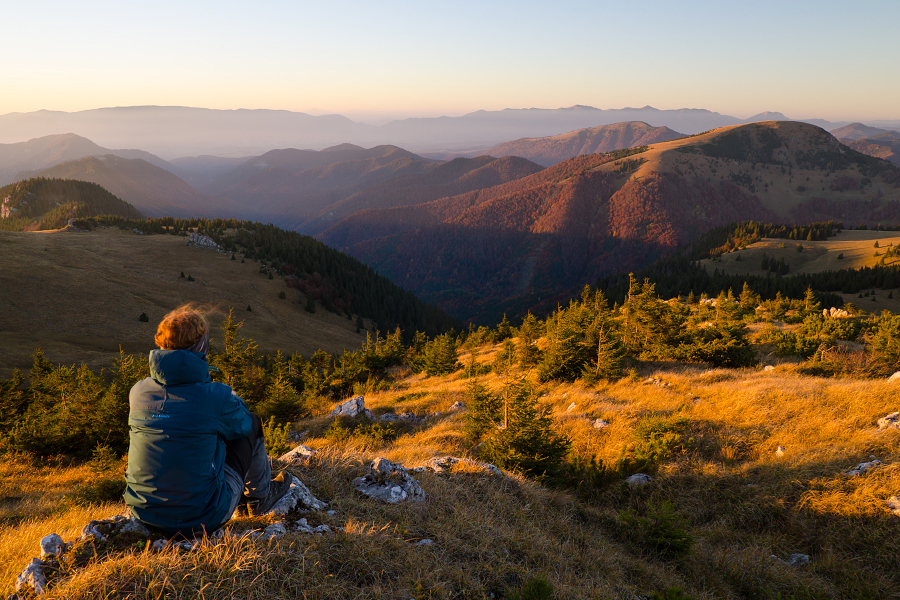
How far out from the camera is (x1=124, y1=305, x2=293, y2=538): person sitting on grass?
3762mm

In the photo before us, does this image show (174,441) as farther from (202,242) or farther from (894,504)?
(202,242)

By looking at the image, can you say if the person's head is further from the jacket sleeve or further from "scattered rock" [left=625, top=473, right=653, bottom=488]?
"scattered rock" [left=625, top=473, right=653, bottom=488]

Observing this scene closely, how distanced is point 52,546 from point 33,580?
48 cm

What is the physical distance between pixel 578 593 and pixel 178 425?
4.78m

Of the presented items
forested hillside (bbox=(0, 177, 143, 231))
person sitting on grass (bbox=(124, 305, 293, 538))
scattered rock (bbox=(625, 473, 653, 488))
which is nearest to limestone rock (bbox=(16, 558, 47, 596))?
person sitting on grass (bbox=(124, 305, 293, 538))

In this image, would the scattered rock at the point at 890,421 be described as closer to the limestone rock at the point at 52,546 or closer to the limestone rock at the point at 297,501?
the limestone rock at the point at 297,501

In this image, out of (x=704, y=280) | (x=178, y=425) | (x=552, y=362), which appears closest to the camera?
(x=178, y=425)

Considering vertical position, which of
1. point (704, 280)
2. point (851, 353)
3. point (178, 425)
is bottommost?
point (704, 280)

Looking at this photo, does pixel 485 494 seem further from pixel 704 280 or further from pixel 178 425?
pixel 704 280

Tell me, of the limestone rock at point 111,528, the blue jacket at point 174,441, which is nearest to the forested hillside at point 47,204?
the limestone rock at point 111,528

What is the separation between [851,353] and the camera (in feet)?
51.1

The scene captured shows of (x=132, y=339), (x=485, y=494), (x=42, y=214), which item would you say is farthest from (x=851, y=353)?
(x=42, y=214)

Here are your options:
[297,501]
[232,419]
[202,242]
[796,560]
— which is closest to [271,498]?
[297,501]

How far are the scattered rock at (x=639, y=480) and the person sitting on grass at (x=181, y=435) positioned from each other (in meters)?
7.83
